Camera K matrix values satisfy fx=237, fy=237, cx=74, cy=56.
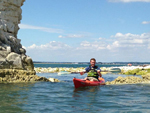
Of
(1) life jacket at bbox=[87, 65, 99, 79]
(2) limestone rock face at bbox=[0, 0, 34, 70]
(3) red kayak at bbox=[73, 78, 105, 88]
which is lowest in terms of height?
(3) red kayak at bbox=[73, 78, 105, 88]

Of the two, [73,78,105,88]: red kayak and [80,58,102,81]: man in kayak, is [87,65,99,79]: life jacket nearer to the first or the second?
[80,58,102,81]: man in kayak

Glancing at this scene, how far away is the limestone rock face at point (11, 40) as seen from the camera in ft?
62.4

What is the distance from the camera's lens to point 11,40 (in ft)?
67.6

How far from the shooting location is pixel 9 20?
828 inches

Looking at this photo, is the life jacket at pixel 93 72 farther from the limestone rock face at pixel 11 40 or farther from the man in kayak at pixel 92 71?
the limestone rock face at pixel 11 40

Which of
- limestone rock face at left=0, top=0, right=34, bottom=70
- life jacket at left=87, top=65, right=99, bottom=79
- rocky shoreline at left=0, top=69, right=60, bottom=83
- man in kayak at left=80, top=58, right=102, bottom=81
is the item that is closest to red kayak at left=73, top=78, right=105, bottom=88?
man in kayak at left=80, top=58, right=102, bottom=81

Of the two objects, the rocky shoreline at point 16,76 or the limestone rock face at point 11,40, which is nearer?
the rocky shoreline at point 16,76

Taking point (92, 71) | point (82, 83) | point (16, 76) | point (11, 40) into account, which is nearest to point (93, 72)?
point (92, 71)

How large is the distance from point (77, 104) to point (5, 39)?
12056 mm

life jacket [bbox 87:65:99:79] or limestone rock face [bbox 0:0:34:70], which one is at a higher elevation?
limestone rock face [bbox 0:0:34:70]

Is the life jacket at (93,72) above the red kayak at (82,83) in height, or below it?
above

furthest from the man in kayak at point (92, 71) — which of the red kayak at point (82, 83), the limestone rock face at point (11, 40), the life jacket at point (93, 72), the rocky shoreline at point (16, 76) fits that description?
the limestone rock face at point (11, 40)

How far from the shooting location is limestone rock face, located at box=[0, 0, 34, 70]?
62.4 feet

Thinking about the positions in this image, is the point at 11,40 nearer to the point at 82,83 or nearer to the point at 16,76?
the point at 16,76
